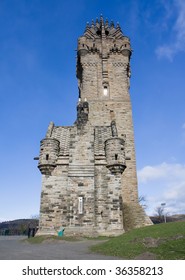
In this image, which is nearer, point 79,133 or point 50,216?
point 50,216

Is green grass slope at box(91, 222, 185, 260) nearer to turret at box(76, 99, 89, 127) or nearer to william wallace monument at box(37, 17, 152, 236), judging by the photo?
william wallace monument at box(37, 17, 152, 236)

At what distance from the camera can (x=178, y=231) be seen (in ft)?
38.3

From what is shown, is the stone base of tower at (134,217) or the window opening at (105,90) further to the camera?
the window opening at (105,90)

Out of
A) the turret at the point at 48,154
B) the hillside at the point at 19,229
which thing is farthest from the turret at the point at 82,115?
the hillside at the point at 19,229

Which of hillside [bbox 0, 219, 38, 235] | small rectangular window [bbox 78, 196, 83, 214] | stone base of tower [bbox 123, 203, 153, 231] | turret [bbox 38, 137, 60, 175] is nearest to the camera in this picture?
small rectangular window [bbox 78, 196, 83, 214]

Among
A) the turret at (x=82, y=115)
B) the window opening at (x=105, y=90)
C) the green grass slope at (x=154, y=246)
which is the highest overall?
the window opening at (x=105, y=90)

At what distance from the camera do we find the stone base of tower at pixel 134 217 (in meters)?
21.2

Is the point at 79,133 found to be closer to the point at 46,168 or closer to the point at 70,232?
the point at 46,168

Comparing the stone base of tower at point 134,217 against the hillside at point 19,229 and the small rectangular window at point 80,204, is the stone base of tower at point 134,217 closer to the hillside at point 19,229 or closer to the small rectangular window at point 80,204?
the small rectangular window at point 80,204

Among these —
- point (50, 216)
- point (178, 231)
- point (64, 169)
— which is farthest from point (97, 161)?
point (178, 231)

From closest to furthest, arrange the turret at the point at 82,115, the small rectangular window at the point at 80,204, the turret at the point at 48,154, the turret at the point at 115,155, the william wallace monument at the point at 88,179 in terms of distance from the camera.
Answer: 1. the william wallace monument at the point at 88,179
2. the small rectangular window at the point at 80,204
3. the turret at the point at 115,155
4. the turret at the point at 48,154
5. the turret at the point at 82,115

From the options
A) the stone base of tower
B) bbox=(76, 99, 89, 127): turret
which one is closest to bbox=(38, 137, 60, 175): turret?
bbox=(76, 99, 89, 127): turret

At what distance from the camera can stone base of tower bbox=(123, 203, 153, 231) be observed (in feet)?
69.5

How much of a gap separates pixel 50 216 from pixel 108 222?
14.3 ft
